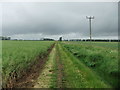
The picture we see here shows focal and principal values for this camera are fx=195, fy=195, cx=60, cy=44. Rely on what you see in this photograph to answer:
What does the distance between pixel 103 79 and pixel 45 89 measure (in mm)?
3678

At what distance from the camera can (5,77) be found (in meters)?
8.39

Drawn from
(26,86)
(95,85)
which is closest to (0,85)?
(26,86)

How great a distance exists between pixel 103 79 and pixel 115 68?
1148 mm

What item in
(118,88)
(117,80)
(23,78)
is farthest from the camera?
(23,78)

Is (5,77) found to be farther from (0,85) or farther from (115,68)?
(115,68)

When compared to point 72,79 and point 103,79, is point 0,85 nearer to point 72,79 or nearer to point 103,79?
point 72,79

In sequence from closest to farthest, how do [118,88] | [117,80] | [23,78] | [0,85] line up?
[0,85], [118,88], [117,80], [23,78]

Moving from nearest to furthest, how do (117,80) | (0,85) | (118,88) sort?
(0,85) → (118,88) → (117,80)

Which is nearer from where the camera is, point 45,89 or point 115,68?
point 45,89

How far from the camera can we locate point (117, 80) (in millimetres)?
10164

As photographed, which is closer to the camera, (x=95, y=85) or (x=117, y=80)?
(x=95, y=85)

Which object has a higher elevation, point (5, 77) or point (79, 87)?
point (5, 77)

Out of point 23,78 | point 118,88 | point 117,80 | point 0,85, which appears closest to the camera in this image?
point 0,85

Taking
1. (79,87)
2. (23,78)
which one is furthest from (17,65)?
(79,87)
